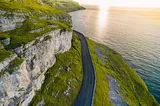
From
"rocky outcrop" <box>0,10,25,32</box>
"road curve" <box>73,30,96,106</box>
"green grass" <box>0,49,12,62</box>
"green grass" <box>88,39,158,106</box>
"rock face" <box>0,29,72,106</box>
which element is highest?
"rocky outcrop" <box>0,10,25,32</box>

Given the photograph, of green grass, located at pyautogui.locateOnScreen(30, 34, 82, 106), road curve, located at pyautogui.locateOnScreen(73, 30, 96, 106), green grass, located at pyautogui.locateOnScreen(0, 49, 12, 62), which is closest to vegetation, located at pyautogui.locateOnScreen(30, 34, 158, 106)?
green grass, located at pyautogui.locateOnScreen(30, 34, 82, 106)

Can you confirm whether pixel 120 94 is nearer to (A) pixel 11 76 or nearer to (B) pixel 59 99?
(B) pixel 59 99

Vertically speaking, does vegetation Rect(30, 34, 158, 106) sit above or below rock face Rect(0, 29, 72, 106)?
below

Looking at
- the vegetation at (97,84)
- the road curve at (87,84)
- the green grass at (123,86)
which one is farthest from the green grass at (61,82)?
the green grass at (123,86)

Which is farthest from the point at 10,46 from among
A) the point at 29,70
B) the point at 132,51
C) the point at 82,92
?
the point at 132,51

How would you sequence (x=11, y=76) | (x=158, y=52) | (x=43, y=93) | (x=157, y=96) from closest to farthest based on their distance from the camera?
(x=11, y=76) < (x=43, y=93) < (x=157, y=96) < (x=158, y=52)

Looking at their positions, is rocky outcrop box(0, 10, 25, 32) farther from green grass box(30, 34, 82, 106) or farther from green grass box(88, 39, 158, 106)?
green grass box(88, 39, 158, 106)

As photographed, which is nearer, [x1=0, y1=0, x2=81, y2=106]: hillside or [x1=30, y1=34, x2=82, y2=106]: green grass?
[x1=0, y1=0, x2=81, y2=106]: hillside
